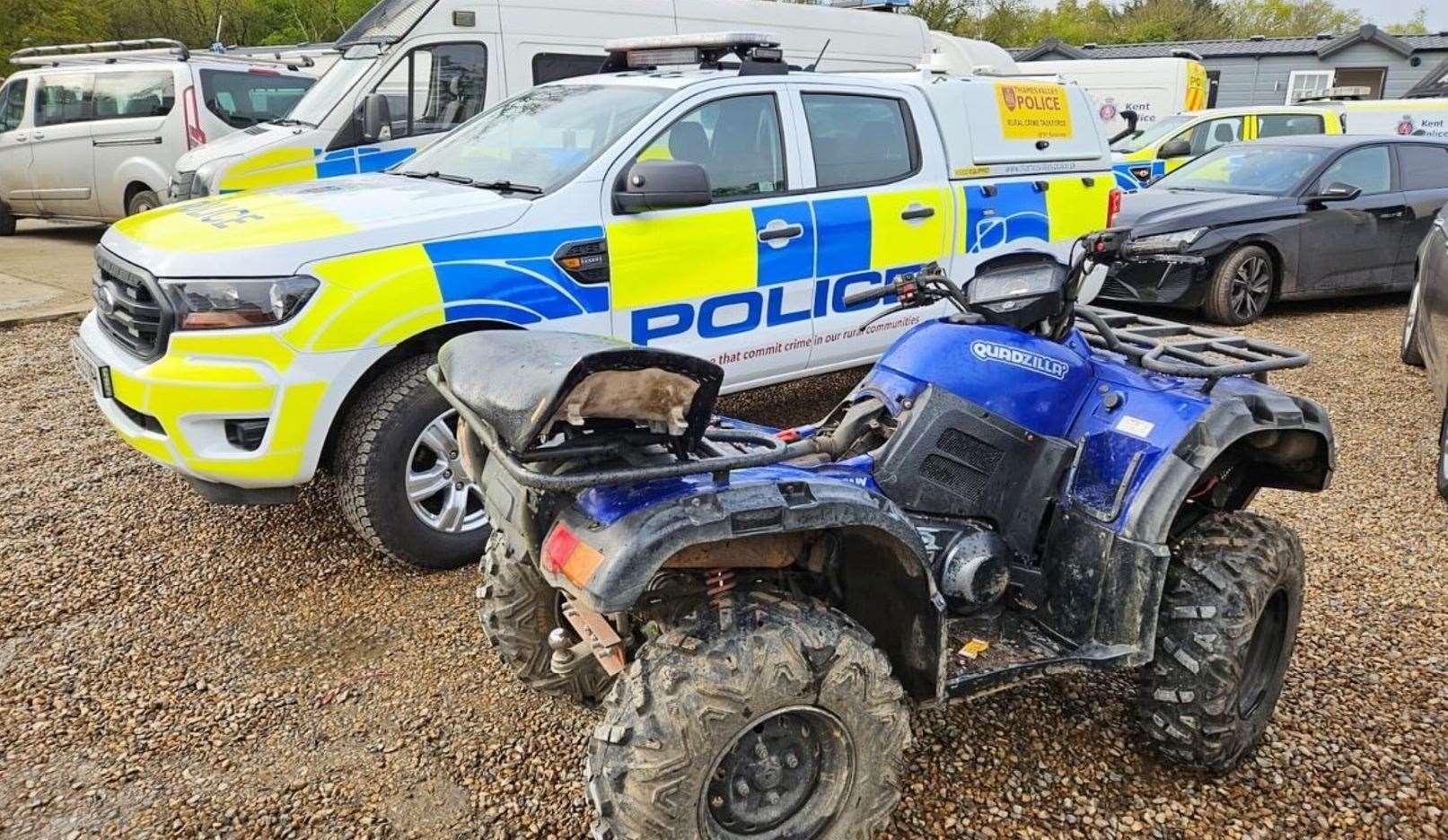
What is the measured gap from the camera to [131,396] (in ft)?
10.9

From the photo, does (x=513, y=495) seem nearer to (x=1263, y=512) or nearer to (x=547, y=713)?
(x=547, y=713)

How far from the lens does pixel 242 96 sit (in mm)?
10406

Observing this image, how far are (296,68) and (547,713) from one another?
10405 mm

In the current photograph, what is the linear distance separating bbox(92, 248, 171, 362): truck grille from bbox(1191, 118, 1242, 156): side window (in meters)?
11.9

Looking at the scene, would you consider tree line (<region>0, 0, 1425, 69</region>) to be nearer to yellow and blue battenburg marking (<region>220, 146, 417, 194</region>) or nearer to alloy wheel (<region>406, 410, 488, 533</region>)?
yellow and blue battenburg marking (<region>220, 146, 417, 194</region>)

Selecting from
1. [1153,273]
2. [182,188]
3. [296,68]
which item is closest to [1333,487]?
[1153,273]

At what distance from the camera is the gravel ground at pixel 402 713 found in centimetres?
246

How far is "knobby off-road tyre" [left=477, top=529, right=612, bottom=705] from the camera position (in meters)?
2.51

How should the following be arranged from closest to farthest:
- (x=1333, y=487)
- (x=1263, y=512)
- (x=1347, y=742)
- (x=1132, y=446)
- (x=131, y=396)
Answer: (x=1132, y=446) < (x=1347, y=742) < (x=131, y=396) < (x=1263, y=512) < (x=1333, y=487)

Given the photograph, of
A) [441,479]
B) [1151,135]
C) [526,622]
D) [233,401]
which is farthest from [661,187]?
[1151,135]

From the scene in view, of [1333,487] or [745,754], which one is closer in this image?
[745,754]

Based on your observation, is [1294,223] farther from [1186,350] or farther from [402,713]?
[402,713]

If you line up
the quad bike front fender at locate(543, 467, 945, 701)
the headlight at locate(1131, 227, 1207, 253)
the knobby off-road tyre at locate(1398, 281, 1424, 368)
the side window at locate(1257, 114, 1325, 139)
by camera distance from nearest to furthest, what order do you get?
the quad bike front fender at locate(543, 467, 945, 701), the headlight at locate(1131, 227, 1207, 253), the knobby off-road tyre at locate(1398, 281, 1424, 368), the side window at locate(1257, 114, 1325, 139)

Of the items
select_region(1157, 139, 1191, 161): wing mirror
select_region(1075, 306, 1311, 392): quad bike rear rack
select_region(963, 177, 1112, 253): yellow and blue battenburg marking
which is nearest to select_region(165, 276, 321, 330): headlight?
select_region(1075, 306, 1311, 392): quad bike rear rack
